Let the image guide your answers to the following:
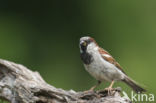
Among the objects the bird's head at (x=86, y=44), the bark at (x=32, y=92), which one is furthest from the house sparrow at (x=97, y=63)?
the bark at (x=32, y=92)

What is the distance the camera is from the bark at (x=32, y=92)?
4.50 m

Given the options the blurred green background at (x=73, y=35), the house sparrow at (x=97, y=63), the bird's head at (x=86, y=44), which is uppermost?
the blurred green background at (x=73, y=35)

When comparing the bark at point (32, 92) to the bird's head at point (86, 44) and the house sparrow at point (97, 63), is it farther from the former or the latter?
the bird's head at point (86, 44)

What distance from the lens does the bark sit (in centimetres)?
450

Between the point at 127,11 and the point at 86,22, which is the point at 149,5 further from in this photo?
the point at 86,22

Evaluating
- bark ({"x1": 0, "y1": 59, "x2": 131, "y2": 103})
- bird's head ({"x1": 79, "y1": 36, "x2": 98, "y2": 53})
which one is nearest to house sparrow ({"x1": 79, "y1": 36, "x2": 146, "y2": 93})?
bird's head ({"x1": 79, "y1": 36, "x2": 98, "y2": 53})

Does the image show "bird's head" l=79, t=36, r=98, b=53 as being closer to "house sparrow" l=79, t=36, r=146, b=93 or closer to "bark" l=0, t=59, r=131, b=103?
"house sparrow" l=79, t=36, r=146, b=93

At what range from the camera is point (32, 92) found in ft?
14.7

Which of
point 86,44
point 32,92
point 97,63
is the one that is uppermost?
point 86,44

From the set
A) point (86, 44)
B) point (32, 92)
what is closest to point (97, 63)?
point (86, 44)

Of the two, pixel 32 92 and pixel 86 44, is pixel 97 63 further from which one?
pixel 32 92

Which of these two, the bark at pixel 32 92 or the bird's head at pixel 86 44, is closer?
the bark at pixel 32 92

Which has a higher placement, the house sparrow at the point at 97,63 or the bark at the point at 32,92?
Result: the house sparrow at the point at 97,63

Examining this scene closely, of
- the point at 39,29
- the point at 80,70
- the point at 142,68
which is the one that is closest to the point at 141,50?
the point at 142,68
